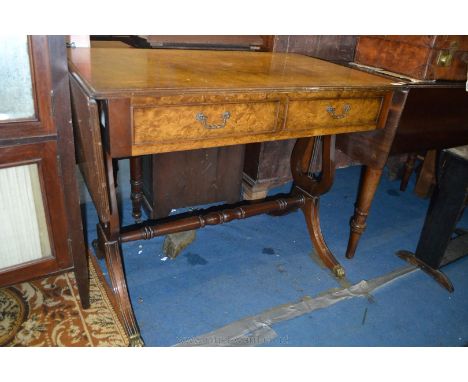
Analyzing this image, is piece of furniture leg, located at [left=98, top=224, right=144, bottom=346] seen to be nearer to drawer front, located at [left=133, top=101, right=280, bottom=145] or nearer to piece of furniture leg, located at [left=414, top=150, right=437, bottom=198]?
drawer front, located at [left=133, top=101, right=280, bottom=145]

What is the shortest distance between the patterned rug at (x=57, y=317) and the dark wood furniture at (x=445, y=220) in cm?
169

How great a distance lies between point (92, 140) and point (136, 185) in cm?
112

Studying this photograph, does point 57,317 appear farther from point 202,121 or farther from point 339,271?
point 339,271

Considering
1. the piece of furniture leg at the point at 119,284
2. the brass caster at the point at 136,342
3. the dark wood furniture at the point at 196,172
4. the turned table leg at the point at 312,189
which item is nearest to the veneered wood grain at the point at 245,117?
the turned table leg at the point at 312,189

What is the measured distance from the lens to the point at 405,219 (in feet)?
9.29

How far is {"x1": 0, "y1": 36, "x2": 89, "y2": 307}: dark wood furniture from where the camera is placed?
114 cm

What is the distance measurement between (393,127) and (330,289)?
34.7 inches

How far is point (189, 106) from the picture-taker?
1.29 metres

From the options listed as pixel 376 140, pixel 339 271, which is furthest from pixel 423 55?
pixel 339 271

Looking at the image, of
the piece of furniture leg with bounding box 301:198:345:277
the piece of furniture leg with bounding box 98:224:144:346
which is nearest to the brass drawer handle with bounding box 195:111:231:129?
the piece of furniture leg with bounding box 98:224:144:346

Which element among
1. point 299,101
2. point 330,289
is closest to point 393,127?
point 299,101

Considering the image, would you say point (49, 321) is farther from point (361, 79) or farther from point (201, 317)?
point (361, 79)

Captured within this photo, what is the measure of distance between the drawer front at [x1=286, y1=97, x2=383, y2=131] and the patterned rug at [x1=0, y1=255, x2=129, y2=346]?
3.76ft

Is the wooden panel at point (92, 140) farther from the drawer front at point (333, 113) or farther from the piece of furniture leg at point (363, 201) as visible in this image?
the piece of furniture leg at point (363, 201)
